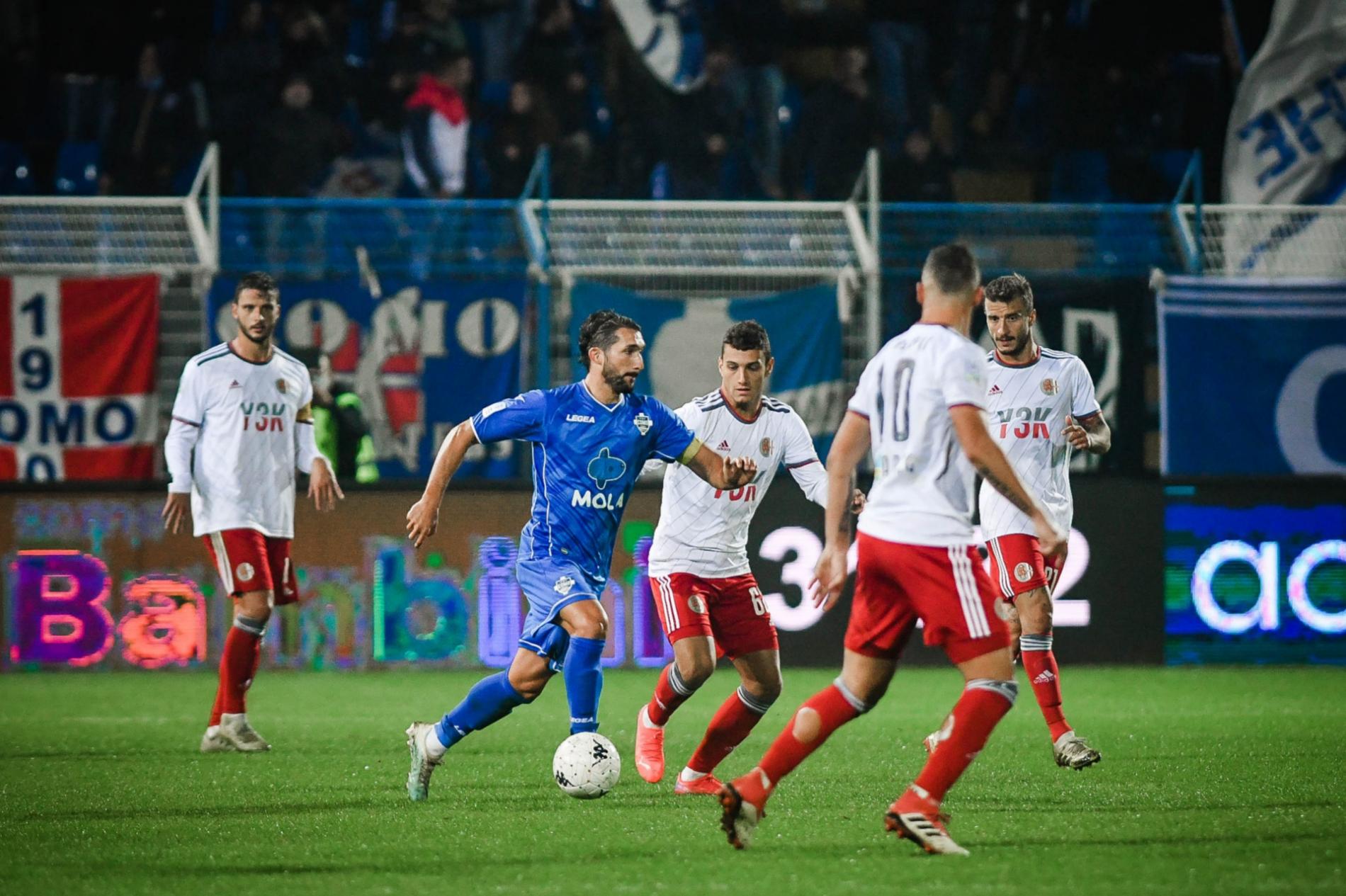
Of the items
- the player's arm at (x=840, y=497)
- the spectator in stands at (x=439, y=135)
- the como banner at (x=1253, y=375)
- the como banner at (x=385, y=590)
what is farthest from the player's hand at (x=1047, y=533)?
the spectator in stands at (x=439, y=135)

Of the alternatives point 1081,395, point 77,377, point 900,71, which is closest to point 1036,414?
point 1081,395

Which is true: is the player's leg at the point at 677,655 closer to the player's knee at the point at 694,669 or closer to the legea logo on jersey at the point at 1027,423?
the player's knee at the point at 694,669

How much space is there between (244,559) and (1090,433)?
4.25 meters

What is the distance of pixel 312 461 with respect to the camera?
9.74 m

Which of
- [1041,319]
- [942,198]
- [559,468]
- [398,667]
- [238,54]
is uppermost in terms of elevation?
[238,54]

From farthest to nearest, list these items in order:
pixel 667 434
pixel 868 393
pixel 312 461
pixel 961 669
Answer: pixel 312 461, pixel 667 434, pixel 868 393, pixel 961 669

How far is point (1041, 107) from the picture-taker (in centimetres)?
1761

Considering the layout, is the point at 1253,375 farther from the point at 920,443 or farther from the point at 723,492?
the point at 920,443

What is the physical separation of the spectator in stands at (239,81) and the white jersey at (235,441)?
6835 mm

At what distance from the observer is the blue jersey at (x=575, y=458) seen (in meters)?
7.16

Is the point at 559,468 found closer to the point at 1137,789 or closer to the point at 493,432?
the point at 493,432

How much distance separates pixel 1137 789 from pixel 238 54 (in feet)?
39.1

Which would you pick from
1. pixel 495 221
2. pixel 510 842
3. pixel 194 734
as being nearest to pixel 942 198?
pixel 495 221

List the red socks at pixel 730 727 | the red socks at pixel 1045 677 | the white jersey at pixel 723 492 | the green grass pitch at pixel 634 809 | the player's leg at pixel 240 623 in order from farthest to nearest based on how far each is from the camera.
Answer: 1. the player's leg at pixel 240 623
2. the red socks at pixel 1045 677
3. the white jersey at pixel 723 492
4. the red socks at pixel 730 727
5. the green grass pitch at pixel 634 809
